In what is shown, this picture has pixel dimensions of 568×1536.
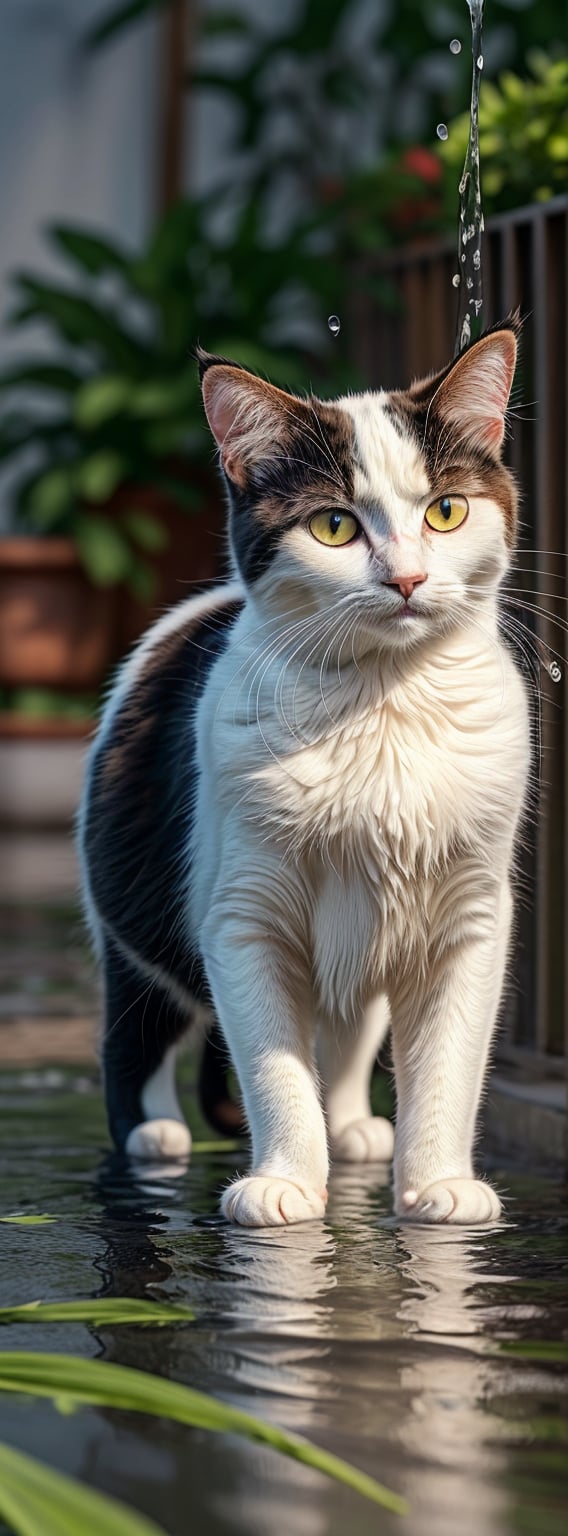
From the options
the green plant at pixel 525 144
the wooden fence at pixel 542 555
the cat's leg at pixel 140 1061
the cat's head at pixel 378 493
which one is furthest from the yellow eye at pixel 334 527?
the green plant at pixel 525 144

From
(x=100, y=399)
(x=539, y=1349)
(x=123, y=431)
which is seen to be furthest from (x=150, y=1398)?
(x=123, y=431)

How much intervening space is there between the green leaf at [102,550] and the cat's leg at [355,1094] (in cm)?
495

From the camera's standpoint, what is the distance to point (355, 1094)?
94.1 inches

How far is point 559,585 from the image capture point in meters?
2.51

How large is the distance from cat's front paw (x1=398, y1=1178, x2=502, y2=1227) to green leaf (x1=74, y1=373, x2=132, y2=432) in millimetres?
5381

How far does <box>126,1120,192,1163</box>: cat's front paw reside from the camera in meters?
2.31

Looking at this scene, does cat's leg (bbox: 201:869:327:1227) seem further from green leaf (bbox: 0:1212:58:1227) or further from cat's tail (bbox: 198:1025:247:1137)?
cat's tail (bbox: 198:1025:247:1137)

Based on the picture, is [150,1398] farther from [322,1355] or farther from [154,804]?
[154,804]

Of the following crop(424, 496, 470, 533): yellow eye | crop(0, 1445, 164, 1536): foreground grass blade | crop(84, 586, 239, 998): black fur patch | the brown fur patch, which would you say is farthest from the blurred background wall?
crop(0, 1445, 164, 1536): foreground grass blade

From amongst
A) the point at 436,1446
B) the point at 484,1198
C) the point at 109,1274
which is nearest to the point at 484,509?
the point at 484,1198

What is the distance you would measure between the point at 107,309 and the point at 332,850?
19.6 feet

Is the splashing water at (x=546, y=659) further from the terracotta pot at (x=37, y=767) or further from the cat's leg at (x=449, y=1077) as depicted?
the terracotta pot at (x=37, y=767)

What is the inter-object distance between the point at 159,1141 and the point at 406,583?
873 mm

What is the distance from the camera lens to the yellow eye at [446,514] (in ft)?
5.98
